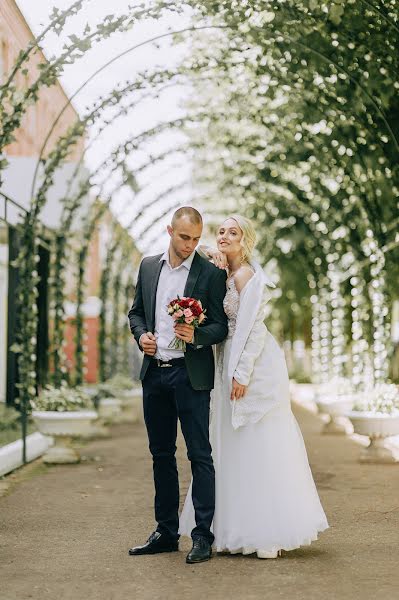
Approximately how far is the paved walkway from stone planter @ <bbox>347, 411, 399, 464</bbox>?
1.84ft

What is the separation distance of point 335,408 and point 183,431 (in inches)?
346

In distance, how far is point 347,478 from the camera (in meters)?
10.0

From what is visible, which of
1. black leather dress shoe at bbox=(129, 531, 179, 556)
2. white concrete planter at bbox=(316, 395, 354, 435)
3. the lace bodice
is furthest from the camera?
white concrete planter at bbox=(316, 395, 354, 435)

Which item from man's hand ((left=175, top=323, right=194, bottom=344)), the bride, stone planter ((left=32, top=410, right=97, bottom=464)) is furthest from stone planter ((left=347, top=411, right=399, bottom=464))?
man's hand ((left=175, top=323, right=194, bottom=344))

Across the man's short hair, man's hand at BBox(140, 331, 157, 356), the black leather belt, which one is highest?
the man's short hair

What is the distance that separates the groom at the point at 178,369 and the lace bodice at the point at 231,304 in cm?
5

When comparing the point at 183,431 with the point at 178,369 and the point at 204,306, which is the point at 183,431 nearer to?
the point at 178,369

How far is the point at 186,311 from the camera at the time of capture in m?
5.71

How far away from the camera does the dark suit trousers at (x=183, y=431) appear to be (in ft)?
19.5

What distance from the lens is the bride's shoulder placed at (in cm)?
614

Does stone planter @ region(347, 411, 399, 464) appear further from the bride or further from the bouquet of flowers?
Answer: the bouquet of flowers

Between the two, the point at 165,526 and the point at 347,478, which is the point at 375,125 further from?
the point at 165,526

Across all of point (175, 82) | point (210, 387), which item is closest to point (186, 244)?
point (210, 387)

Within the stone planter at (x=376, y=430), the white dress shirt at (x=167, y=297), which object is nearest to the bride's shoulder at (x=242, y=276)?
the white dress shirt at (x=167, y=297)
